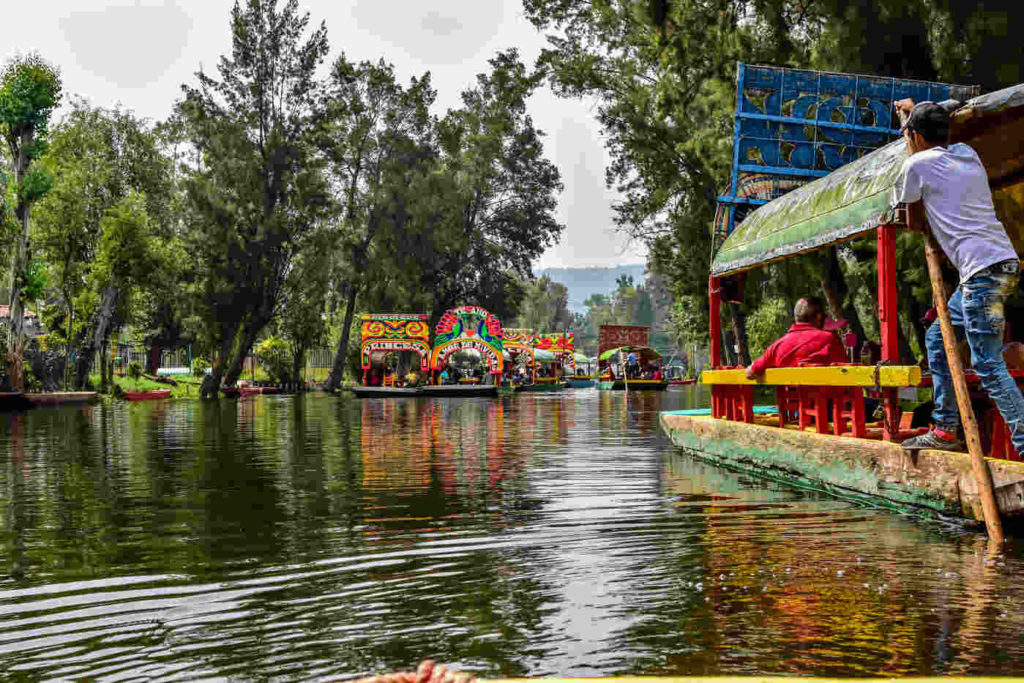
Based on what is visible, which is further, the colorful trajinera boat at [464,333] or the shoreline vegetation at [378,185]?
the colorful trajinera boat at [464,333]

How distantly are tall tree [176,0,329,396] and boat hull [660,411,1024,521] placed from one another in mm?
34141

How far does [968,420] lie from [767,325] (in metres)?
64.3

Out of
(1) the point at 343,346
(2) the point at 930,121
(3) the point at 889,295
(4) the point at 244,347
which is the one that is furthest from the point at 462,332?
(2) the point at 930,121

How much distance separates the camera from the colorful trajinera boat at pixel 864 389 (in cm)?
671

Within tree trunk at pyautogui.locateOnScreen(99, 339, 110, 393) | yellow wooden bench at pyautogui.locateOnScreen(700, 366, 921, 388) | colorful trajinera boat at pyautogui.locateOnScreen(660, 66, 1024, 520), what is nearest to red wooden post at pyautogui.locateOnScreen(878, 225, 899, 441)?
colorful trajinera boat at pyautogui.locateOnScreen(660, 66, 1024, 520)

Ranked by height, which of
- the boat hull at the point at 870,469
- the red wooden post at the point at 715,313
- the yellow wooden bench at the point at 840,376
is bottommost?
the boat hull at the point at 870,469

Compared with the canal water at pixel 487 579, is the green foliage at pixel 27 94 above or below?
above

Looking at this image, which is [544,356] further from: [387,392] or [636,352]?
[387,392]

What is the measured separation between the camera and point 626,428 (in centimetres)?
1939

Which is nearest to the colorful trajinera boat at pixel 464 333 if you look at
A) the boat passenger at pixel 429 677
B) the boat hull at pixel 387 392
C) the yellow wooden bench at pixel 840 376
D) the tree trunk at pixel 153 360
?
the boat hull at pixel 387 392

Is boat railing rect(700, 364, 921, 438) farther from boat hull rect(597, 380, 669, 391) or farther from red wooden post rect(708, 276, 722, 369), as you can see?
boat hull rect(597, 380, 669, 391)

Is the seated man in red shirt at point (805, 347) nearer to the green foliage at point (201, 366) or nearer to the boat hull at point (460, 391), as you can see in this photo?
the boat hull at point (460, 391)

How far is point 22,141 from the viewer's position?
35.5 m

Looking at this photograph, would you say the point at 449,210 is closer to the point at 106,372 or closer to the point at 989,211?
the point at 106,372
